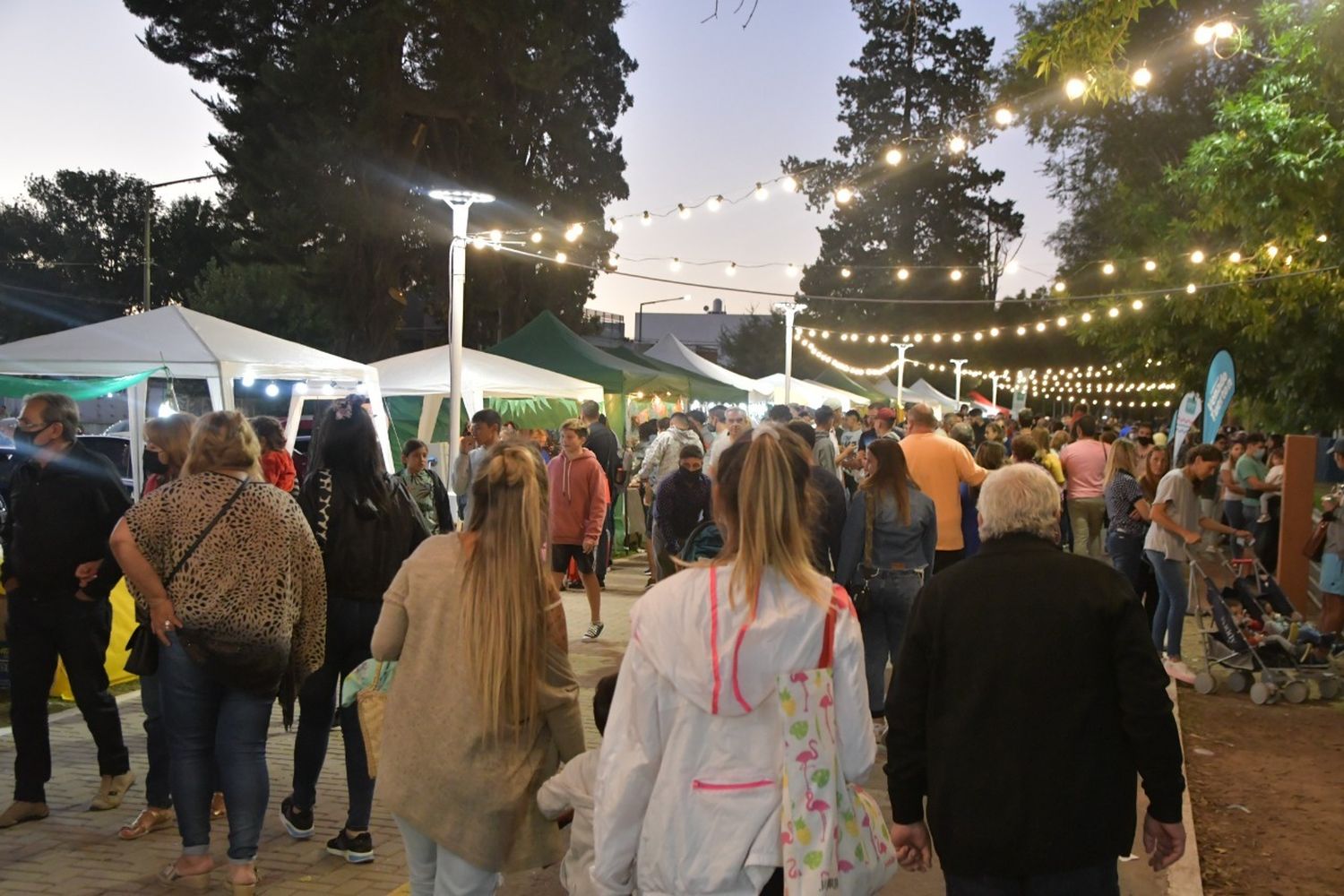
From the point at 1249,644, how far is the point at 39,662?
7790 mm

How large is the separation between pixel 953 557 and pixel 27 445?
563 centimetres

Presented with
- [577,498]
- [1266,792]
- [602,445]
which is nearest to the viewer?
[1266,792]

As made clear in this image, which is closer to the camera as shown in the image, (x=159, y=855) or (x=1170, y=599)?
(x=159, y=855)

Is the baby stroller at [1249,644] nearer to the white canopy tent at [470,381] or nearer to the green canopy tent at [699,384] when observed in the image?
the white canopy tent at [470,381]

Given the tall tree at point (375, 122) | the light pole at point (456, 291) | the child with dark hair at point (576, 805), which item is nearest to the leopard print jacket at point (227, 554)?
the child with dark hair at point (576, 805)

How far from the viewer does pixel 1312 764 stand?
7.46 metres

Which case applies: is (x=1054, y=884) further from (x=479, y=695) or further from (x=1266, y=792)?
(x=1266, y=792)

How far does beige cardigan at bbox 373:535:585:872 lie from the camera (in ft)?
11.1

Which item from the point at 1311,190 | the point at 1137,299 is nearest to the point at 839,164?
the point at 1137,299

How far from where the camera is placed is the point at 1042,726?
296 cm

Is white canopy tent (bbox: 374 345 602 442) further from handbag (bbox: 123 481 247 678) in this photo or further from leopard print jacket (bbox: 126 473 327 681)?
leopard print jacket (bbox: 126 473 327 681)

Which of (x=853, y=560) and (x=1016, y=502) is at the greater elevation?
(x=1016, y=502)

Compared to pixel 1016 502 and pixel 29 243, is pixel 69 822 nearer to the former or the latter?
pixel 1016 502

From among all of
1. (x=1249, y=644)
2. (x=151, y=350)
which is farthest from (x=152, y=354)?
(x=1249, y=644)
